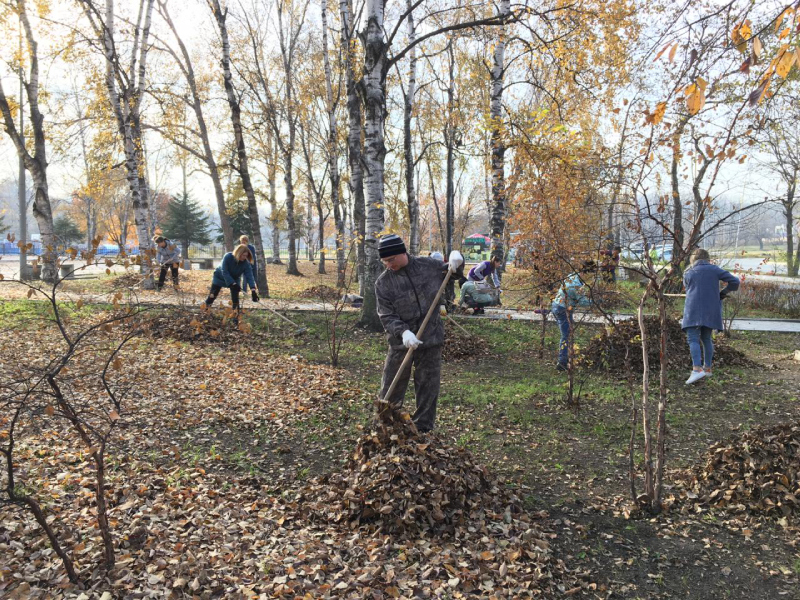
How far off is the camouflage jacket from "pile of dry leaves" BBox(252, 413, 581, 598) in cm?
80

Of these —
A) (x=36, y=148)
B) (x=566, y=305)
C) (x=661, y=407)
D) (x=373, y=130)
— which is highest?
(x=36, y=148)

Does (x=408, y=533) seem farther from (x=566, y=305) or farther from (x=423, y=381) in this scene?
(x=566, y=305)

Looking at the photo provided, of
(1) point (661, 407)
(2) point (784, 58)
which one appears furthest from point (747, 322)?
(2) point (784, 58)

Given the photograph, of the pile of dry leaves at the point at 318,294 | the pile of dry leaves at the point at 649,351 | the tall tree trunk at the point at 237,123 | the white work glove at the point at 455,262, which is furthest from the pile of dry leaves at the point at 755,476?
the tall tree trunk at the point at 237,123

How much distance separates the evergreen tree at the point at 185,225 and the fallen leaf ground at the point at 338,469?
1300 inches

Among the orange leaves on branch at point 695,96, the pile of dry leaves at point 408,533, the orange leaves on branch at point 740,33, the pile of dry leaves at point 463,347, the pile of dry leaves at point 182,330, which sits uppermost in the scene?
the orange leaves on branch at point 740,33

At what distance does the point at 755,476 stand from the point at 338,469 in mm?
3203

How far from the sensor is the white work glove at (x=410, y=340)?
4027mm

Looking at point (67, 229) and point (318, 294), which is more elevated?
point (67, 229)

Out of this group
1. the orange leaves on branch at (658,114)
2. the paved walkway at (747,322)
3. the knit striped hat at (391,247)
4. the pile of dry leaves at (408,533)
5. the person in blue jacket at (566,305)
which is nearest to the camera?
the orange leaves on branch at (658,114)

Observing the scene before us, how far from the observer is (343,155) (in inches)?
1048

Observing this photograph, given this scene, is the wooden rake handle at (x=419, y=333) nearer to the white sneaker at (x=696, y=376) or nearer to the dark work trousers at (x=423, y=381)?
the dark work trousers at (x=423, y=381)

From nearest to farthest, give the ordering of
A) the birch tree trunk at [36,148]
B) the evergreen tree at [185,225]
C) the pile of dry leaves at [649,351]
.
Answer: the pile of dry leaves at [649,351] → the birch tree trunk at [36,148] → the evergreen tree at [185,225]

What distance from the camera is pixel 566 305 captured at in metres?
6.03
